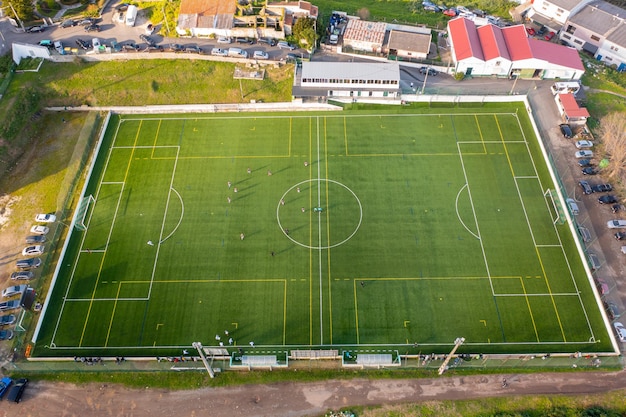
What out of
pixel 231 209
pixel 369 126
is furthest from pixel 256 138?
pixel 369 126

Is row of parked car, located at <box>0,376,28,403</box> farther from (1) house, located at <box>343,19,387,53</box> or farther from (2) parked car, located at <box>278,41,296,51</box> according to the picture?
(1) house, located at <box>343,19,387,53</box>

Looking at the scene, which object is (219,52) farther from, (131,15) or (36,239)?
(36,239)

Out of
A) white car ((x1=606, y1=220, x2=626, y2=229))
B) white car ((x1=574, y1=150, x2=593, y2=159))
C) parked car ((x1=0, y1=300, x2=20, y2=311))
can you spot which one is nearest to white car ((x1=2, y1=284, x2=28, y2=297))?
parked car ((x1=0, y1=300, x2=20, y2=311))

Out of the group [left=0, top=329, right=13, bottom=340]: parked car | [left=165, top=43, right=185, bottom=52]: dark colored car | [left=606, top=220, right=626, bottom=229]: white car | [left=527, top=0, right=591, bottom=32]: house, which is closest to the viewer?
[left=0, top=329, right=13, bottom=340]: parked car

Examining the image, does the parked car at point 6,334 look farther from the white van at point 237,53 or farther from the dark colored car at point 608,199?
the dark colored car at point 608,199

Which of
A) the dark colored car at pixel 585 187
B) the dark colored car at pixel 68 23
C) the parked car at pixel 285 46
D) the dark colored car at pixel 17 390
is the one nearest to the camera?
the dark colored car at pixel 17 390

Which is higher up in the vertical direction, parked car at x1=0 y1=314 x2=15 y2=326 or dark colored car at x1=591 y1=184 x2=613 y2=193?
dark colored car at x1=591 y1=184 x2=613 y2=193

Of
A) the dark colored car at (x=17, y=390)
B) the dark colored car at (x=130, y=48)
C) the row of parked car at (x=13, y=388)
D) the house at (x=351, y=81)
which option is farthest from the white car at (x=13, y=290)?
the house at (x=351, y=81)
